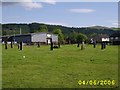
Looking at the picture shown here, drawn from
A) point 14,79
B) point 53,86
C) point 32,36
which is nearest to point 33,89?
point 53,86

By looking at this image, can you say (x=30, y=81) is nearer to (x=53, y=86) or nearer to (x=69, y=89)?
(x=53, y=86)

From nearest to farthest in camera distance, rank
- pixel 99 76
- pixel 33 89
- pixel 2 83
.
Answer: pixel 33 89 → pixel 2 83 → pixel 99 76

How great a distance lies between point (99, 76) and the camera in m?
11.7

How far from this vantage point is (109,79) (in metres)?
10.9

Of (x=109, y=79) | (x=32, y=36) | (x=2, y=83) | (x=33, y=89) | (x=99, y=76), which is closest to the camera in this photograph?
(x=33, y=89)

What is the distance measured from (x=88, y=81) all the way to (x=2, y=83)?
303 centimetres

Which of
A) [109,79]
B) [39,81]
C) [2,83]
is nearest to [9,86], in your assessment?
[2,83]

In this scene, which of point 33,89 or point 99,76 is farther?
point 99,76

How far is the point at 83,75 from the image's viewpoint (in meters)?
11.9

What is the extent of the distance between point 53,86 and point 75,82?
1056mm

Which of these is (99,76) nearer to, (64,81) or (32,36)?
(64,81)

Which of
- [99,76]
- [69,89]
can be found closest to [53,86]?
[69,89]

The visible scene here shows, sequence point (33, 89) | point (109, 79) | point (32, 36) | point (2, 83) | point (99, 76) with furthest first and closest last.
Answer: point (32, 36)
point (99, 76)
point (109, 79)
point (2, 83)
point (33, 89)

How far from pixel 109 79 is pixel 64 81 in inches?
69.6
